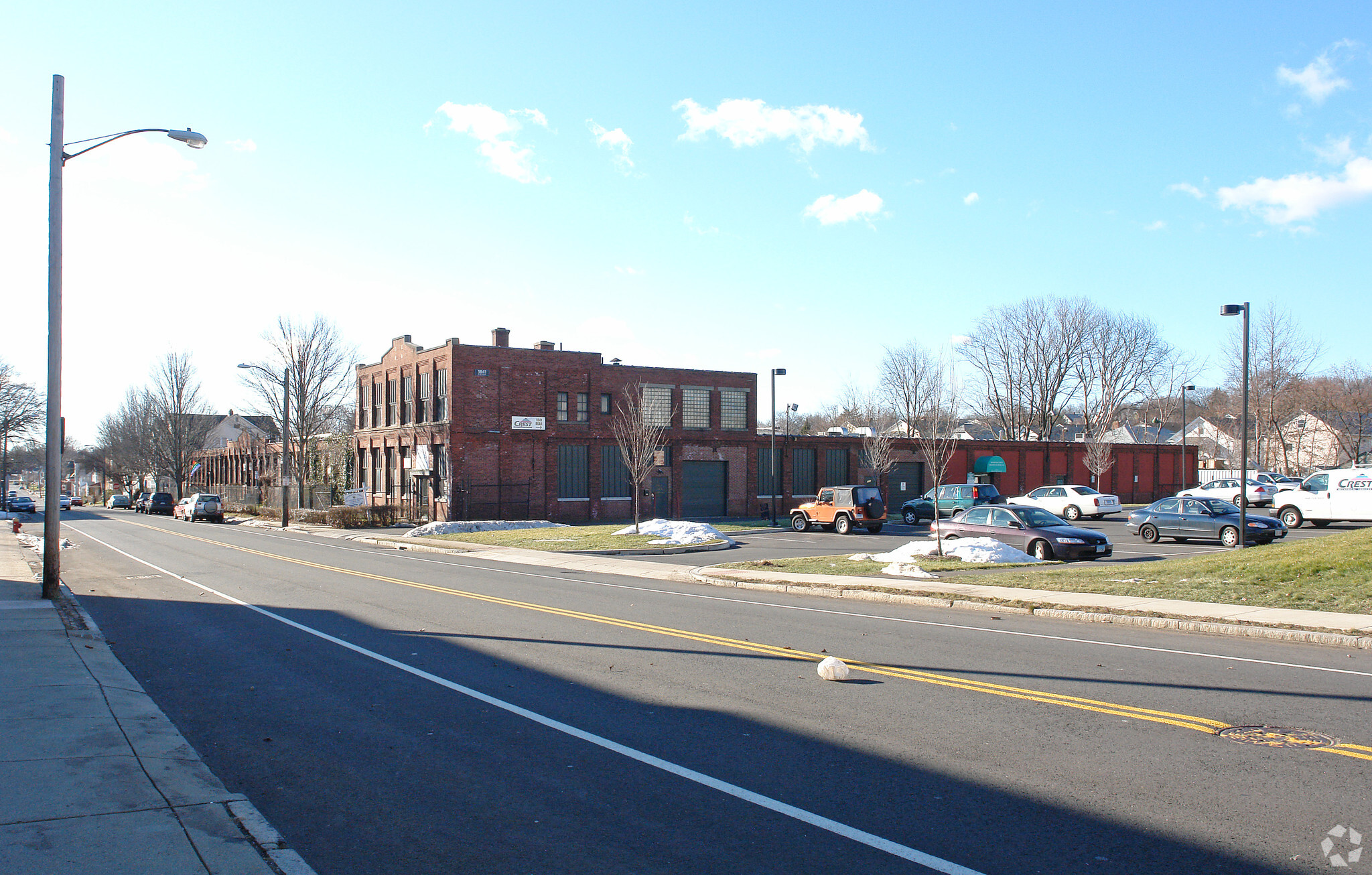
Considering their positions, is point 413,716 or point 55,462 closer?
point 413,716

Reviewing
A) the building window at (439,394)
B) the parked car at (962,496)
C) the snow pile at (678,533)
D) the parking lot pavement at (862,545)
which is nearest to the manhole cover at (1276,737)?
the parking lot pavement at (862,545)

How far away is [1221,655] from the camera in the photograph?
10.6 m

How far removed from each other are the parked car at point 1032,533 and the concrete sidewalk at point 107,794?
1722 centimetres

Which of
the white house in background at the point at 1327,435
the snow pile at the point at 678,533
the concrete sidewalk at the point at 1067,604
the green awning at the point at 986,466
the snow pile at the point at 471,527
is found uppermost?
the white house in background at the point at 1327,435

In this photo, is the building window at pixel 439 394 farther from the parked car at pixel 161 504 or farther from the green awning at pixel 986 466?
the parked car at pixel 161 504

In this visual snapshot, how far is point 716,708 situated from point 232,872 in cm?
428

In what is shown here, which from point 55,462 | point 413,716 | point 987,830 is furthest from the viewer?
point 55,462

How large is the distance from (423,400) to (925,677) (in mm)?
40161

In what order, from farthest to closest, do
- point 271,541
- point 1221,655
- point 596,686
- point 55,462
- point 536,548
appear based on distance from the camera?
1. point 271,541
2. point 536,548
3. point 55,462
4. point 1221,655
5. point 596,686

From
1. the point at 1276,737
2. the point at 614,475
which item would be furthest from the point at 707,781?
the point at 614,475

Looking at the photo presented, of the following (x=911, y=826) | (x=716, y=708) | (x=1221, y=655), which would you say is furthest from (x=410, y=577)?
(x=911, y=826)

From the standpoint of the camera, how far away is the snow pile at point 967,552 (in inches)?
834

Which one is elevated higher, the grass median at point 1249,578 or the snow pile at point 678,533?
the grass median at point 1249,578

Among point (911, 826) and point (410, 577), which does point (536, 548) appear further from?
point (911, 826)
